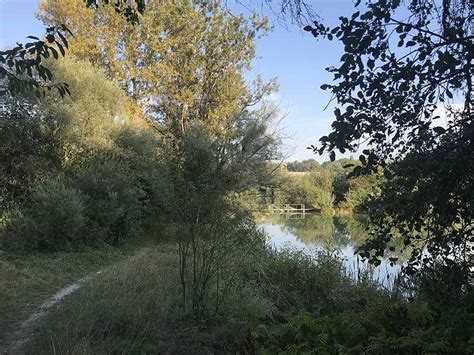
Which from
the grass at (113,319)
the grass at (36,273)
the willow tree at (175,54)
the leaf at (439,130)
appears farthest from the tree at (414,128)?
the willow tree at (175,54)

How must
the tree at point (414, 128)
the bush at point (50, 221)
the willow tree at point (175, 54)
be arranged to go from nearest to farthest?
the tree at point (414, 128) < the bush at point (50, 221) < the willow tree at point (175, 54)

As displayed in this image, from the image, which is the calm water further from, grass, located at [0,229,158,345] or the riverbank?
grass, located at [0,229,158,345]

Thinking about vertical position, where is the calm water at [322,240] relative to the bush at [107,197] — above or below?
below

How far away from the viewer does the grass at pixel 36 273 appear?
24.9 feet

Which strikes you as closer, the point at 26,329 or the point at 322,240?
the point at 26,329

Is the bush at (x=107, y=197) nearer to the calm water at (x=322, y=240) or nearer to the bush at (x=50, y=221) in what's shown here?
the bush at (x=50, y=221)

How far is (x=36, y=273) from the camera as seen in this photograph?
10531 mm

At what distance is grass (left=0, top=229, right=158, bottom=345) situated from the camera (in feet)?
24.9

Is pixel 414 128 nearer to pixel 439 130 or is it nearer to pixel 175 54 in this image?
pixel 439 130

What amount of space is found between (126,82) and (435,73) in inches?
1021

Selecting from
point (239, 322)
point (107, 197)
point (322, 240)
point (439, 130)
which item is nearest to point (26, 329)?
point (239, 322)

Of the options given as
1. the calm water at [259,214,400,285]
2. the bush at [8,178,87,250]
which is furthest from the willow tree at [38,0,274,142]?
the bush at [8,178,87,250]

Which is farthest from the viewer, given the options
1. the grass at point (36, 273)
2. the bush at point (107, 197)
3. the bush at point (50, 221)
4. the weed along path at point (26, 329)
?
the bush at point (107, 197)

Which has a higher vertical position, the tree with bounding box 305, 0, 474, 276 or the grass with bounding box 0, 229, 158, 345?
the tree with bounding box 305, 0, 474, 276
